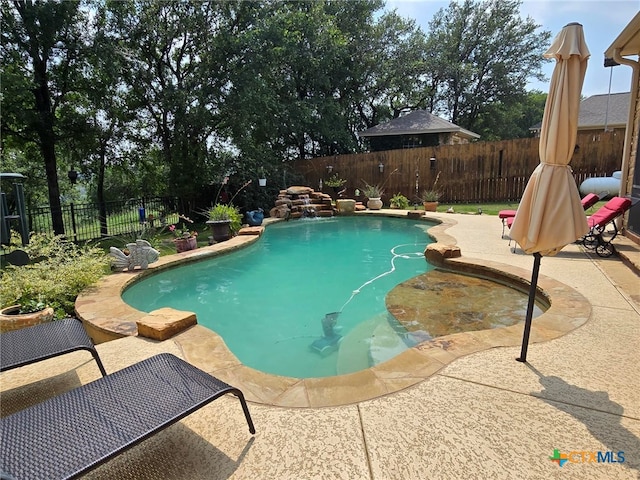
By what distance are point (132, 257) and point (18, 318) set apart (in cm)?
228

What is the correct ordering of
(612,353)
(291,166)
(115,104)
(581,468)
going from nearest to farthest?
(581,468) < (612,353) < (115,104) < (291,166)

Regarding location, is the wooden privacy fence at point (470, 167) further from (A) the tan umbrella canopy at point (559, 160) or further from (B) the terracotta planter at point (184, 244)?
(A) the tan umbrella canopy at point (559, 160)

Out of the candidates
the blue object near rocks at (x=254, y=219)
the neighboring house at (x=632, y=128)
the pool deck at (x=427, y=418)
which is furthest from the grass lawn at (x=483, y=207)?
the pool deck at (x=427, y=418)

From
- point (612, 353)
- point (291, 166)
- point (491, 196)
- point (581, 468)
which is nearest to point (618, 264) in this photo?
point (612, 353)

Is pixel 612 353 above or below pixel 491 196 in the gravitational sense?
below

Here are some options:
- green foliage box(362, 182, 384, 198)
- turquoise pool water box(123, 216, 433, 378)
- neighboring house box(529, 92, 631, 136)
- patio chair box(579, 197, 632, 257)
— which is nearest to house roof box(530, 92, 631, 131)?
neighboring house box(529, 92, 631, 136)

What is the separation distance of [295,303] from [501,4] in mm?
24180

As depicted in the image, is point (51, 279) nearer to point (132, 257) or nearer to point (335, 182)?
point (132, 257)

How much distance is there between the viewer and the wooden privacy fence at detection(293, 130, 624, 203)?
11.3 meters

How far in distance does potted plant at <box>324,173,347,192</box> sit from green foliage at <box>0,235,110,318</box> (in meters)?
10.5

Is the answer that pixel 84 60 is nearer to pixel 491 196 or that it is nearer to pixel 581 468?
pixel 581 468

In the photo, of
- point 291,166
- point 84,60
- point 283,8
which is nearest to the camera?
point 84,60

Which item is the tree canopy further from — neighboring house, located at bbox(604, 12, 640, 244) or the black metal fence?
neighboring house, located at bbox(604, 12, 640, 244)

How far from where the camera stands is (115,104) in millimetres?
11125
